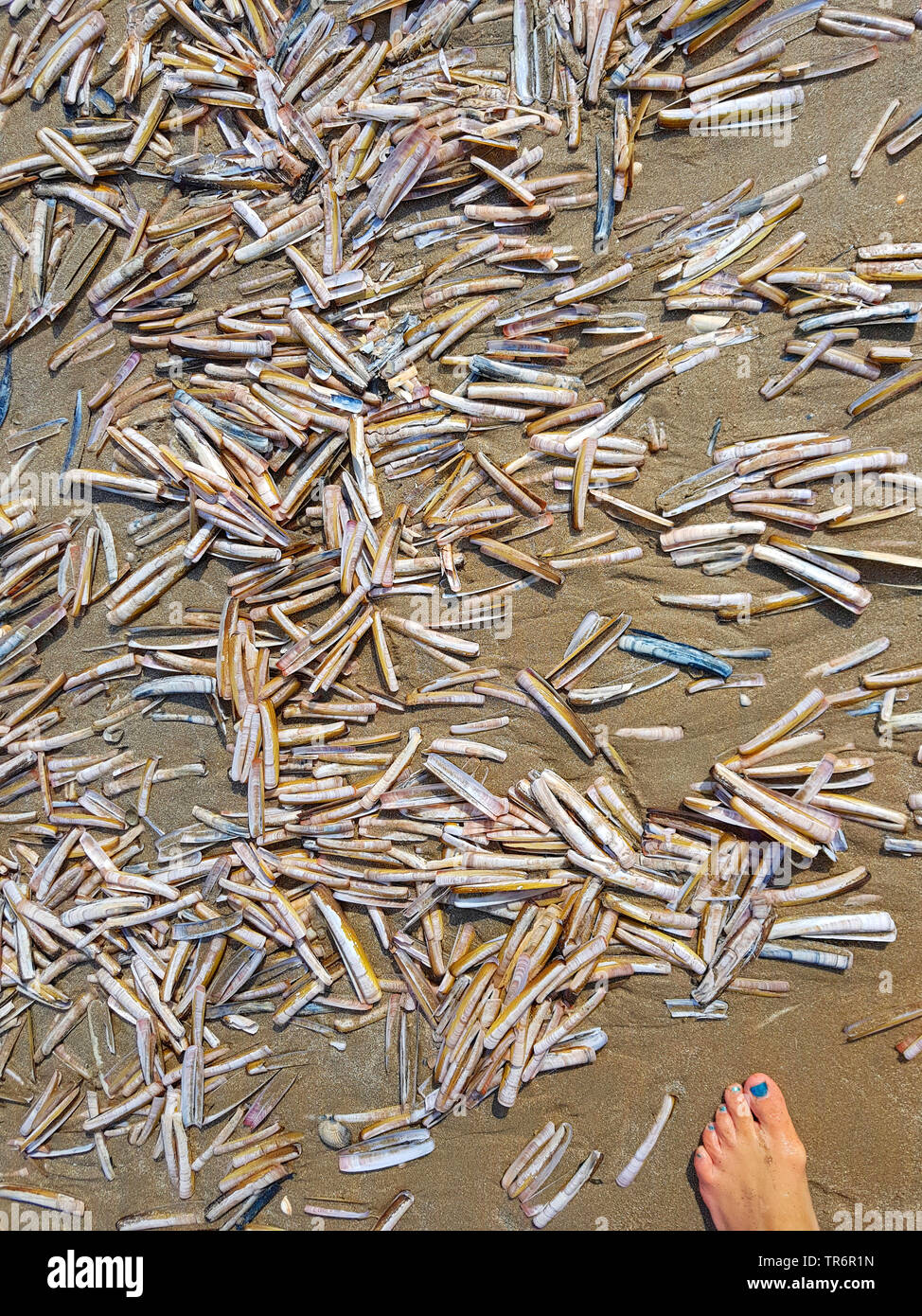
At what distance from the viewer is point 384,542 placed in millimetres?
→ 2328

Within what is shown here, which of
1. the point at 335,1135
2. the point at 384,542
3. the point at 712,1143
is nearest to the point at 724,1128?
the point at 712,1143

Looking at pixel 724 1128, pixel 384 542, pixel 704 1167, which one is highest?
pixel 384 542

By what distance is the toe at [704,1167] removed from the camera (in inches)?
86.8

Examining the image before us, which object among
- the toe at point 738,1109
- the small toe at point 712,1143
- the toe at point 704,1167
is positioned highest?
the toe at point 738,1109

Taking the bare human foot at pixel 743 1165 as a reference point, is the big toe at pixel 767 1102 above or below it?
above

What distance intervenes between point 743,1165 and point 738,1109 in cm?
14

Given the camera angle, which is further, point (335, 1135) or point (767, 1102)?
point (335, 1135)

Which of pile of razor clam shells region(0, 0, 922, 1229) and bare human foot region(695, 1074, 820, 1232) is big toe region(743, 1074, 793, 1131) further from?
pile of razor clam shells region(0, 0, 922, 1229)

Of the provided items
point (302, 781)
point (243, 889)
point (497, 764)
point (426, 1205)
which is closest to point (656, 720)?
point (497, 764)

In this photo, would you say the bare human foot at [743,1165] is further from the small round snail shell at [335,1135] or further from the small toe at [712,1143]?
the small round snail shell at [335,1135]

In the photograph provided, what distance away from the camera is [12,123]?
2482 millimetres

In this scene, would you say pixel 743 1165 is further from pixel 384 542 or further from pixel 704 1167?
pixel 384 542

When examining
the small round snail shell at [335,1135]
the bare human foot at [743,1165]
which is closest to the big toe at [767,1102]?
the bare human foot at [743,1165]

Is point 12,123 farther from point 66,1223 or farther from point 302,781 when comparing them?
point 66,1223
